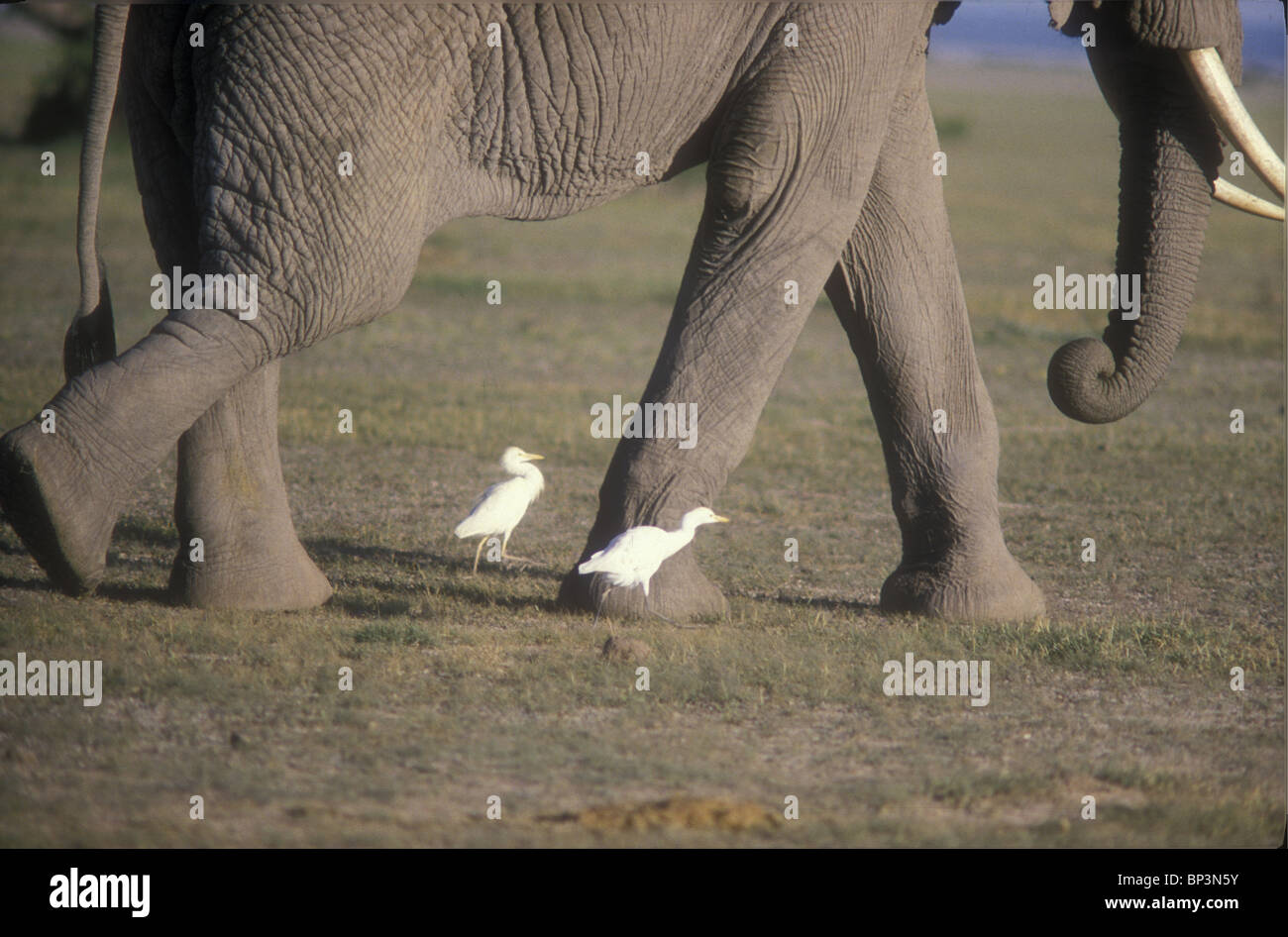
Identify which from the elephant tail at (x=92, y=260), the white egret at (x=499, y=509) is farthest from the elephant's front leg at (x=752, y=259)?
the elephant tail at (x=92, y=260)

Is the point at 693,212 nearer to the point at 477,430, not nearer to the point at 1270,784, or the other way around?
the point at 477,430

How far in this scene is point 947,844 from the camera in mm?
4535

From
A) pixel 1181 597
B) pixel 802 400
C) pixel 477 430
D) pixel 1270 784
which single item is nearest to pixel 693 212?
pixel 802 400

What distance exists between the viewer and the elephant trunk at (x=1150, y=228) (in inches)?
273

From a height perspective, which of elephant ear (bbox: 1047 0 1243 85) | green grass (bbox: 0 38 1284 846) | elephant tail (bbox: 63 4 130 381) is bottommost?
green grass (bbox: 0 38 1284 846)

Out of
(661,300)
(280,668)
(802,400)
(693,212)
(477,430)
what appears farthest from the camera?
(693,212)

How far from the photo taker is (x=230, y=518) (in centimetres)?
685

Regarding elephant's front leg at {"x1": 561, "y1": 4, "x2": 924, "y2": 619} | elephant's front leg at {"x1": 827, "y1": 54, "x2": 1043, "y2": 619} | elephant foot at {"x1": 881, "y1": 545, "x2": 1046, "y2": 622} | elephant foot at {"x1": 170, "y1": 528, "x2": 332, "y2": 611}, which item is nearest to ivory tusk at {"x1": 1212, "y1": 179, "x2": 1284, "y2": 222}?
elephant's front leg at {"x1": 827, "y1": 54, "x2": 1043, "y2": 619}

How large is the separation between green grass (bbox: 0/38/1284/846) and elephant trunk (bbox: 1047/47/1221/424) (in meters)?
1.11

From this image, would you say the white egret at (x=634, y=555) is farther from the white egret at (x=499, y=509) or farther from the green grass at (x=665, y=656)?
the white egret at (x=499, y=509)

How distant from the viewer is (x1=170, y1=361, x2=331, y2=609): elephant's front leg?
6.82 metres

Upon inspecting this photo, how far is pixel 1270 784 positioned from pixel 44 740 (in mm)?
4113

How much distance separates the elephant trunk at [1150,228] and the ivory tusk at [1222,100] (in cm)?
13

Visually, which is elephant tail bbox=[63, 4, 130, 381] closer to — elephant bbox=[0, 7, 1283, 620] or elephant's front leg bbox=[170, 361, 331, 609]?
elephant bbox=[0, 7, 1283, 620]
